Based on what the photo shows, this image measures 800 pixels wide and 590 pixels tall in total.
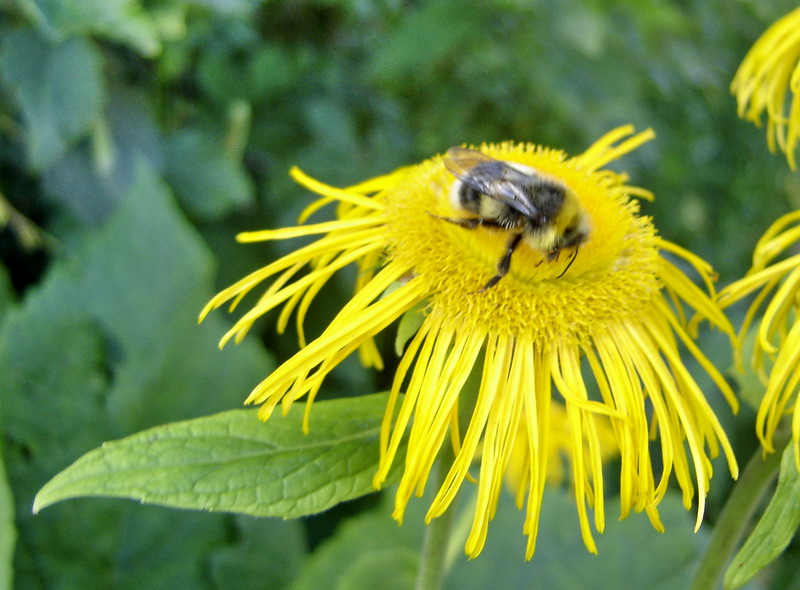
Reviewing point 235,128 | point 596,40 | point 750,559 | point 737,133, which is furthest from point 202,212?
point 737,133

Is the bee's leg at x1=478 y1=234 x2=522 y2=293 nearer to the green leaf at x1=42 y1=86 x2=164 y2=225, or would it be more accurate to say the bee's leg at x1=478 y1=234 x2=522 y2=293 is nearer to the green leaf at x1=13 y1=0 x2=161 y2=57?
the green leaf at x1=13 y1=0 x2=161 y2=57

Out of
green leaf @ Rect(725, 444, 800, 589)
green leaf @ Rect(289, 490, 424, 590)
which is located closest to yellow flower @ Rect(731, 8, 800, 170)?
green leaf @ Rect(725, 444, 800, 589)

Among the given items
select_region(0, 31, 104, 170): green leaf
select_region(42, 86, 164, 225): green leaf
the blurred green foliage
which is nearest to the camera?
the blurred green foliage

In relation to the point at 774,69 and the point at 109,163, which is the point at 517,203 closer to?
the point at 774,69

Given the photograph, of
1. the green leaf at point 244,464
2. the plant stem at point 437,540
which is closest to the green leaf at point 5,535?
the green leaf at point 244,464

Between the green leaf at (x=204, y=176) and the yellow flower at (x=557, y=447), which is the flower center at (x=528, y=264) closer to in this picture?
the green leaf at (x=204, y=176)

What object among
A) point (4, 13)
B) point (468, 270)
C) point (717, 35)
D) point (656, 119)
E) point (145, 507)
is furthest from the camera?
point (656, 119)

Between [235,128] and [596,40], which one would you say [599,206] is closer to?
[596,40]
